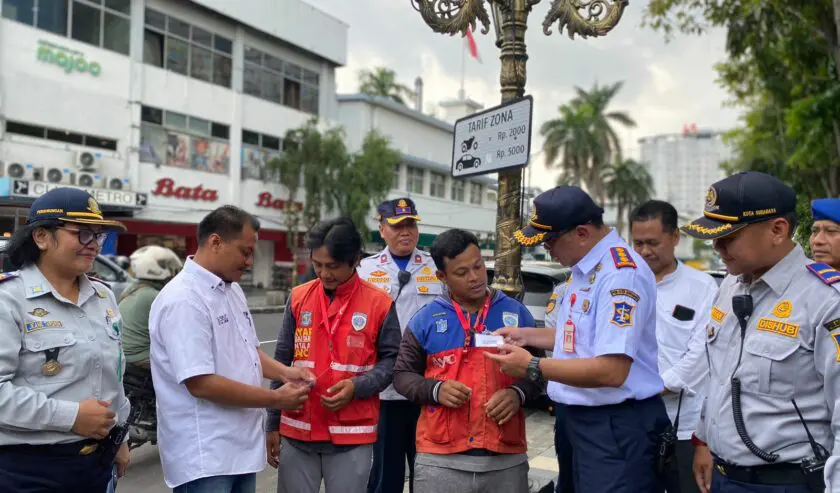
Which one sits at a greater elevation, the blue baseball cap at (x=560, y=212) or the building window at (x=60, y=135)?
the building window at (x=60, y=135)

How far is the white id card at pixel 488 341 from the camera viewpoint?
105 inches

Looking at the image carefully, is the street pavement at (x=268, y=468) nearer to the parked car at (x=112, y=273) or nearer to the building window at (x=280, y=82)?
the parked car at (x=112, y=273)

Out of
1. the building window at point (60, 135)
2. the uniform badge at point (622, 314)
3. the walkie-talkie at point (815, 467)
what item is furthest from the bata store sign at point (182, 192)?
the walkie-talkie at point (815, 467)

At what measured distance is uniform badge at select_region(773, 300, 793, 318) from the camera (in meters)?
2.27

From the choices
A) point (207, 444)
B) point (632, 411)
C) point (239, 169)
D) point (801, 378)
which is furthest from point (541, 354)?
point (239, 169)

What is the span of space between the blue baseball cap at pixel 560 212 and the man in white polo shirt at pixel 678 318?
1.13 metres

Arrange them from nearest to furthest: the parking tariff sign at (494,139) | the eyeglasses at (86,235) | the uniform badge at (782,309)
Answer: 1. the uniform badge at (782,309)
2. the eyeglasses at (86,235)
3. the parking tariff sign at (494,139)

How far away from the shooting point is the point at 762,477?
7.45 ft

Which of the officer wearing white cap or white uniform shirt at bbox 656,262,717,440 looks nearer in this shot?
the officer wearing white cap

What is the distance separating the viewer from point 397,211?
16.0 feet

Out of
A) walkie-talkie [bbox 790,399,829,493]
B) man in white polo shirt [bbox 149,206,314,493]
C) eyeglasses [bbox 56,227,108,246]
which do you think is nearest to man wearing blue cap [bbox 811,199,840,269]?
walkie-talkie [bbox 790,399,829,493]

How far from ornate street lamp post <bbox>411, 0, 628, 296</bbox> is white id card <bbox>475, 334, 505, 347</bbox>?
177 centimetres

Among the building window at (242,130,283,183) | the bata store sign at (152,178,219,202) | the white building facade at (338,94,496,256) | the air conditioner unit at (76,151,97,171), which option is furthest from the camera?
the white building facade at (338,94,496,256)

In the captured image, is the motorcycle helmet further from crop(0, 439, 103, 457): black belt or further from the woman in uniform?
crop(0, 439, 103, 457): black belt
